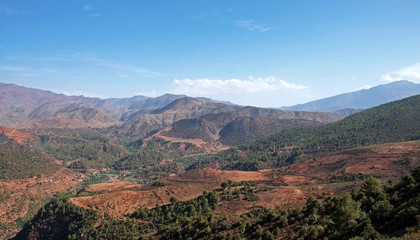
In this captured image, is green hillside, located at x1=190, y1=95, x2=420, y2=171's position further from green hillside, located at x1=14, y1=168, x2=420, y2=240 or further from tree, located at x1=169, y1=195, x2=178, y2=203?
green hillside, located at x1=14, y1=168, x2=420, y2=240

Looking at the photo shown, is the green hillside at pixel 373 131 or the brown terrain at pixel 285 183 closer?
the brown terrain at pixel 285 183

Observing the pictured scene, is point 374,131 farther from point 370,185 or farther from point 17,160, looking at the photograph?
point 17,160

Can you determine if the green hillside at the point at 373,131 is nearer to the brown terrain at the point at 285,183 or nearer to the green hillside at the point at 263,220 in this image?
the brown terrain at the point at 285,183

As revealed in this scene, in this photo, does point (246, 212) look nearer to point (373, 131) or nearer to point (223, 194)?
point (223, 194)

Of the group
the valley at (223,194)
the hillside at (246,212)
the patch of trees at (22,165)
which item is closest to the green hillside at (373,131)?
the valley at (223,194)

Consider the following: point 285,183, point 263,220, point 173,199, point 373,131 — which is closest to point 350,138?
point 373,131
